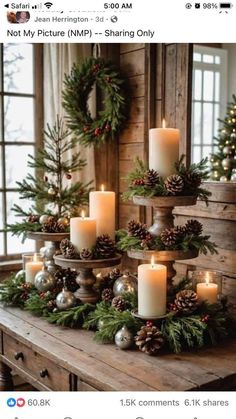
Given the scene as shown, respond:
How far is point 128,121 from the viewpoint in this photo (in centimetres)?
183

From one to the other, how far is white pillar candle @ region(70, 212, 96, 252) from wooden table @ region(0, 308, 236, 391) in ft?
0.64

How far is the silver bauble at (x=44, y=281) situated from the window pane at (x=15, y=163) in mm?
701

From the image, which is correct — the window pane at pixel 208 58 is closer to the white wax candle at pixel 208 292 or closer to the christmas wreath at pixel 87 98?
the christmas wreath at pixel 87 98

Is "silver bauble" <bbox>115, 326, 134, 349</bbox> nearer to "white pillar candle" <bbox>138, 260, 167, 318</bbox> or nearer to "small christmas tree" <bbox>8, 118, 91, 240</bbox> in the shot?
"white pillar candle" <bbox>138, 260, 167, 318</bbox>

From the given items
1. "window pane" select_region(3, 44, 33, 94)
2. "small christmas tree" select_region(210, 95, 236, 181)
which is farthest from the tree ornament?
"small christmas tree" select_region(210, 95, 236, 181)

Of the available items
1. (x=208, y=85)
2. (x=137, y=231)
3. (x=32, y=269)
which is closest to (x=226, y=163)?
(x=208, y=85)

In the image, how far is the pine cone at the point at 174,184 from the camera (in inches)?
40.8

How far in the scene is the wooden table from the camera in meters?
0.87

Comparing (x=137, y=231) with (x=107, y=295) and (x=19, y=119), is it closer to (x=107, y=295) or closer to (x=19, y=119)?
(x=107, y=295)

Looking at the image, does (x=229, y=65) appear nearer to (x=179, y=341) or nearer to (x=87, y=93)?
(x=87, y=93)
